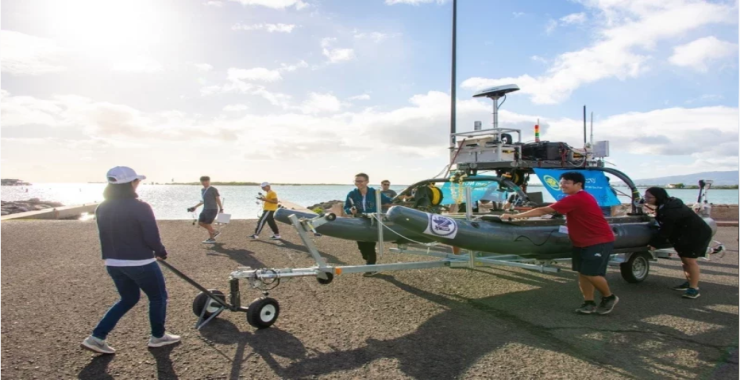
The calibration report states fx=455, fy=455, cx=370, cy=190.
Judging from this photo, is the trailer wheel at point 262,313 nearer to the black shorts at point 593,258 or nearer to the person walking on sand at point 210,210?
the black shorts at point 593,258

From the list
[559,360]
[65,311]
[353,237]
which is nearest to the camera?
[559,360]

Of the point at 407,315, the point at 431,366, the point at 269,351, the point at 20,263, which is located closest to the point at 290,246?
the point at 20,263

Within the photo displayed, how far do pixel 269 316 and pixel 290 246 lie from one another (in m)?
6.48

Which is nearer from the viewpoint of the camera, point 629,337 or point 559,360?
point 559,360

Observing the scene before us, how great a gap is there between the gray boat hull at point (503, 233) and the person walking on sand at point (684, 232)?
430 millimetres

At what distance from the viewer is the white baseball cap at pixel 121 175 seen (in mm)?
4121

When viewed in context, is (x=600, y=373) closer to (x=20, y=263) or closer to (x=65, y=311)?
(x=65, y=311)

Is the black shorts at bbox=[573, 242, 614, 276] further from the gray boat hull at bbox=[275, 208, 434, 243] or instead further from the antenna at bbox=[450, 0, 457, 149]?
the antenna at bbox=[450, 0, 457, 149]

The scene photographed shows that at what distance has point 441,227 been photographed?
5465 mm

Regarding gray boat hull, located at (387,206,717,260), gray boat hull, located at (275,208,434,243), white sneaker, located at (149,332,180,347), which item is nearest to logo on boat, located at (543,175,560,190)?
gray boat hull, located at (387,206,717,260)

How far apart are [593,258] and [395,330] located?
8.39 ft

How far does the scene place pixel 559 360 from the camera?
165 inches

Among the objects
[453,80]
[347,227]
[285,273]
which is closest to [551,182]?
[347,227]

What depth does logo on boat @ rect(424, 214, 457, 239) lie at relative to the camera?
5363 mm
